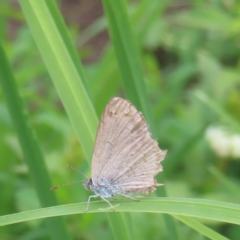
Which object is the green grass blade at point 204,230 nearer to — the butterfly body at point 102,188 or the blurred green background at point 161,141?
the butterfly body at point 102,188

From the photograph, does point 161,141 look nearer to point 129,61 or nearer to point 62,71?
point 129,61

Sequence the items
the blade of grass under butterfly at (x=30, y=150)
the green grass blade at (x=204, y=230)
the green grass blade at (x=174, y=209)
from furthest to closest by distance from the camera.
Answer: the blade of grass under butterfly at (x=30, y=150) → the green grass blade at (x=204, y=230) → the green grass blade at (x=174, y=209)

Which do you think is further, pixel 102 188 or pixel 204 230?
pixel 102 188

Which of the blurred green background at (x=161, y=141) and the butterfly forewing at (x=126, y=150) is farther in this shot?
the blurred green background at (x=161, y=141)

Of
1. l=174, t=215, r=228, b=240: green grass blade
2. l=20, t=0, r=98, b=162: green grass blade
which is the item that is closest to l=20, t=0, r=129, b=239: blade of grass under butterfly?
l=20, t=0, r=98, b=162: green grass blade

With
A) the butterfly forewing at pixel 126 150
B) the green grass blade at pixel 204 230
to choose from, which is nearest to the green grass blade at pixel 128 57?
the butterfly forewing at pixel 126 150

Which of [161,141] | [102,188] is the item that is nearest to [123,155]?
[102,188]

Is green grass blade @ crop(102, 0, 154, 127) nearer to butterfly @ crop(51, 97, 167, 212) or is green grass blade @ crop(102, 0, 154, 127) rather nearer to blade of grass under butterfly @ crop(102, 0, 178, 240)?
blade of grass under butterfly @ crop(102, 0, 178, 240)
